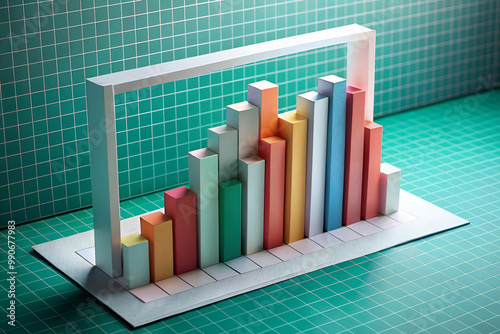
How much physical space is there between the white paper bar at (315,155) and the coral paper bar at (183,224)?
0.90 m

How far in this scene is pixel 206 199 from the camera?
5.75 m

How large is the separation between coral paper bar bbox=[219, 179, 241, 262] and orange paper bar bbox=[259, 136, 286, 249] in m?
0.23

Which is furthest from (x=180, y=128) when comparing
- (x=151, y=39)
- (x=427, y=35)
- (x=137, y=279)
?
(x=427, y=35)

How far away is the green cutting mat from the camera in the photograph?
5258mm

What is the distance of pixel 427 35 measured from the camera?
8.57m

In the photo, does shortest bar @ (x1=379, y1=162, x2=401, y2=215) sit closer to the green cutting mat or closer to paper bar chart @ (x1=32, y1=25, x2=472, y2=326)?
paper bar chart @ (x1=32, y1=25, x2=472, y2=326)

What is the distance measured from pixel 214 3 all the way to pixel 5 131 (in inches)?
75.7

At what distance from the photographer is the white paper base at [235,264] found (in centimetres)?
549

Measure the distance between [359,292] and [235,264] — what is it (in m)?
0.87

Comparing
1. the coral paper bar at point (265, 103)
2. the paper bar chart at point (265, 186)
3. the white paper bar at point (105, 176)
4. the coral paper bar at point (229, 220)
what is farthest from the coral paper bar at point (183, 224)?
the coral paper bar at point (265, 103)

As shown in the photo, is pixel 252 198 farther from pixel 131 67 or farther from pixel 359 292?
pixel 131 67

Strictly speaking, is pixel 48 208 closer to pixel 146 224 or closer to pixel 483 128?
pixel 146 224

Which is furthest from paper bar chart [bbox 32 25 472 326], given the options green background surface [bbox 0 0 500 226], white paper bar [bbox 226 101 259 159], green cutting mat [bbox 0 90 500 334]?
green background surface [bbox 0 0 500 226]

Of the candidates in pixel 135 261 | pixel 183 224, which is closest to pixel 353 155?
pixel 183 224
